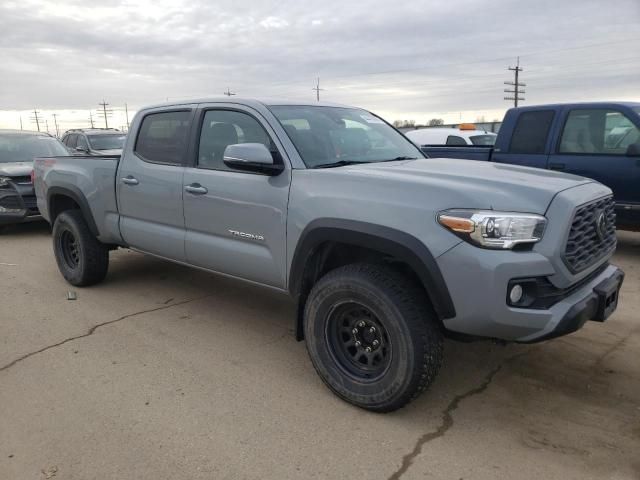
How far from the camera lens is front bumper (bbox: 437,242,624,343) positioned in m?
2.64

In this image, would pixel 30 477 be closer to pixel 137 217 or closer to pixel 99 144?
pixel 137 217

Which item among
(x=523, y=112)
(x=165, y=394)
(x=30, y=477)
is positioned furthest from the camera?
(x=523, y=112)

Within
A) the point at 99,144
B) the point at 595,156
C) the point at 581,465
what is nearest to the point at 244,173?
the point at 581,465

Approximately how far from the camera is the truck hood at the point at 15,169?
8.80 meters

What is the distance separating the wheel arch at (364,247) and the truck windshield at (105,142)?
11.2 metres

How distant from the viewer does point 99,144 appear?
43.7ft

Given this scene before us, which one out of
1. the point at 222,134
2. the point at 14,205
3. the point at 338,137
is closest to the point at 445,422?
the point at 338,137

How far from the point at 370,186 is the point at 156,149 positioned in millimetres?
2395

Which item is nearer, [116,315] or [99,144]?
[116,315]

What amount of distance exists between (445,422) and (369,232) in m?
1.19

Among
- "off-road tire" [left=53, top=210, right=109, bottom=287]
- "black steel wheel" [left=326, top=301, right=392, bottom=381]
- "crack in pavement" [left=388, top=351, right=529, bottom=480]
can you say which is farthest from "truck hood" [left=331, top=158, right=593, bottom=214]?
"off-road tire" [left=53, top=210, right=109, bottom=287]

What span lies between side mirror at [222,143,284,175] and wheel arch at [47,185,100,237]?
250 cm

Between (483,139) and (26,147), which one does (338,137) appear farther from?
(483,139)

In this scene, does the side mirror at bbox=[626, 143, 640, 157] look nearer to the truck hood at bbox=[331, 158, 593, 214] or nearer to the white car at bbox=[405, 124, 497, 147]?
the truck hood at bbox=[331, 158, 593, 214]
